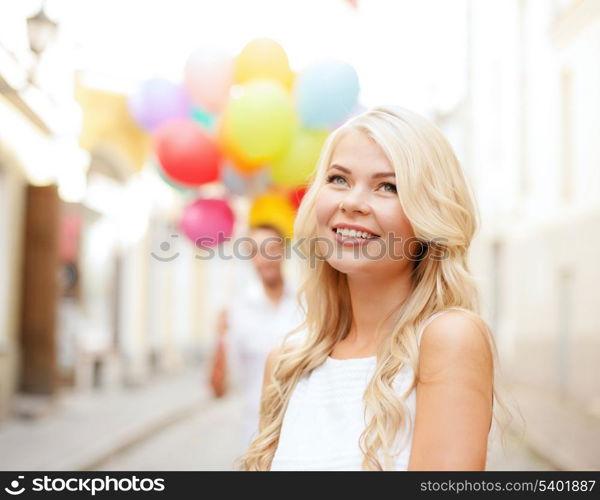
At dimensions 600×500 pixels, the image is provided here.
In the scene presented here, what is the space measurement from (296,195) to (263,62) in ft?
2.63

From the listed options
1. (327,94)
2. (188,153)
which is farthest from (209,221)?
(327,94)

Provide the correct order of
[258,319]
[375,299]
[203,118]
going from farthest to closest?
[203,118]
[258,319]
[375,299]

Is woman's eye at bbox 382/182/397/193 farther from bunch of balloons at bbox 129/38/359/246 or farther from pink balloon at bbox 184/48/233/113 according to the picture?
pink balloon at bbox 184/48/233/113

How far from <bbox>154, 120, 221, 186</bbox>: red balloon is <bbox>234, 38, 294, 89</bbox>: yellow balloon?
0.42 meters

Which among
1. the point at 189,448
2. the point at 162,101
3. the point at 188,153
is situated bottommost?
the point at 189,448

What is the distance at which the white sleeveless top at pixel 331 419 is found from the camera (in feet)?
4.39

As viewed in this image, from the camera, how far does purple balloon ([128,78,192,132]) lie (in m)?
5.25

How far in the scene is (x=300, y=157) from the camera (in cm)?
455

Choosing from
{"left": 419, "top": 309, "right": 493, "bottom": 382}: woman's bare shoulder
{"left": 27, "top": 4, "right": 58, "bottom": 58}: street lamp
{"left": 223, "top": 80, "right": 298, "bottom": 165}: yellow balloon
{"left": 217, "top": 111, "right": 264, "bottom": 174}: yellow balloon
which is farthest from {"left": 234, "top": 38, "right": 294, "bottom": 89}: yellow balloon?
{"left": 419, "top": 309, "right": 493, "bottom": 382}: woman's bare shoulder

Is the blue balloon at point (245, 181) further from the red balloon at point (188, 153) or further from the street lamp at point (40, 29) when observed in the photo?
the street lamp at point (40, 29)

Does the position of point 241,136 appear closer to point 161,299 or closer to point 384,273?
point 384,273

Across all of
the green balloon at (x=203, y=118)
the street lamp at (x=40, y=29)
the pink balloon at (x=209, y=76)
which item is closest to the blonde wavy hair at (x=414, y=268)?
the pink balloon at (x=209, y=76)

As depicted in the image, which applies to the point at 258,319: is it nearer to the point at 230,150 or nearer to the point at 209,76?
the point at 230,150
